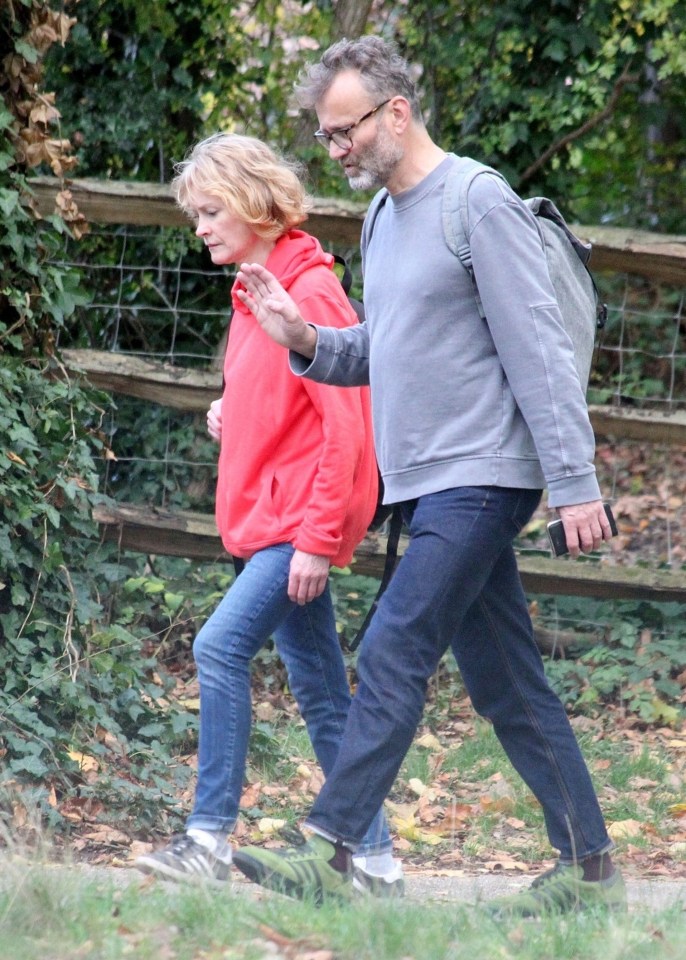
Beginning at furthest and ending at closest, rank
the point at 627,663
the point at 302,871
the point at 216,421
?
the point at 627,663 → the point at 216,421 → the point at 302,871

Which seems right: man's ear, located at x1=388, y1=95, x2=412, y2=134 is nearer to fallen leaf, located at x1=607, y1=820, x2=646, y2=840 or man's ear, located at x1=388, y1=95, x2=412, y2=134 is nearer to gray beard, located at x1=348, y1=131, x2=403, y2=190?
gray beard, located at x1=348, y1=131, x2=403, y2=190

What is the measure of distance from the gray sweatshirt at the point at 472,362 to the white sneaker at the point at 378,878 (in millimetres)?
1038

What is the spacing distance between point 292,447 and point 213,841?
1.01 meters

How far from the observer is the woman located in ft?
10.6

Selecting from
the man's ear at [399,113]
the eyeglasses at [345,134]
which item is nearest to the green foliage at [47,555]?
the eyeglasses at [345,134]

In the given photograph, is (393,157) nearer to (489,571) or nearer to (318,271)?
(318,271)

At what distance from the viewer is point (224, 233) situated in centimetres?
335

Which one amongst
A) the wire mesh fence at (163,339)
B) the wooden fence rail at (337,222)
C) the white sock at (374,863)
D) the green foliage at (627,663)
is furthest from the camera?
the wire mesh fence at (163,339)

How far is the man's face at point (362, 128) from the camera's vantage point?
3.06m

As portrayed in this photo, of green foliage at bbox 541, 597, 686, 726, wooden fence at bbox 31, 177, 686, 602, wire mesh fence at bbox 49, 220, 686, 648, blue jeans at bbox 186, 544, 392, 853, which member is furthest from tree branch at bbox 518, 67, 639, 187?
blue jeans at bbox 186, 544, 392, 853

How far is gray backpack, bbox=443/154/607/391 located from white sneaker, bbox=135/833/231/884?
147cm

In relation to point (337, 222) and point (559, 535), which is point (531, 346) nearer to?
point (559, 535)

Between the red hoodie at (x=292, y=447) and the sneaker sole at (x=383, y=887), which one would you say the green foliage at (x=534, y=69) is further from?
the sneaker sole at (x=383, y=887)

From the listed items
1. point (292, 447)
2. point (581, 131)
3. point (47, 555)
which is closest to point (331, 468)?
point (292, 447)
